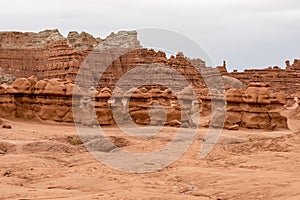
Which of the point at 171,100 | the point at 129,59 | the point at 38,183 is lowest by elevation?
the point at 38,183

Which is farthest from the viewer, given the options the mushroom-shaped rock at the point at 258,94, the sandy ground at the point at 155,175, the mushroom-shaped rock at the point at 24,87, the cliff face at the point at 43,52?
the cliff face at the point at 43,52

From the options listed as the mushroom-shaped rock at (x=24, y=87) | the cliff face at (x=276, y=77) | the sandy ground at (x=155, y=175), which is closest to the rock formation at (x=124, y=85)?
the mushroom-shaped rock at (x=24, y=87)

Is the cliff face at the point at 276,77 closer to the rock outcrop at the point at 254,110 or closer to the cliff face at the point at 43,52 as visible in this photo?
the cliff face at the point at 43,52

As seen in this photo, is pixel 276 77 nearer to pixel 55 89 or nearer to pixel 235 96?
pixel 235 96

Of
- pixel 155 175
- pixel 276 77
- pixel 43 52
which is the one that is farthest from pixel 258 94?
pixel 43 52

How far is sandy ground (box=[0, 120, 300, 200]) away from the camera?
678cm

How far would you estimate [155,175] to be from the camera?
8.61 m

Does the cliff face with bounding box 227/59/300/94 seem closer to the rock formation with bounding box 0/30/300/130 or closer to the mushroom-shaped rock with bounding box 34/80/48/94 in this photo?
the rock formation with bounding box 0/30/300/130

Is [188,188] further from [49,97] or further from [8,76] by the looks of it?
[8,76]

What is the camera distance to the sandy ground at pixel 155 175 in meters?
6.78

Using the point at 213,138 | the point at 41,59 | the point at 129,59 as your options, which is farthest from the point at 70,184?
the point at 41,59

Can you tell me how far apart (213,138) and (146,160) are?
5.06m

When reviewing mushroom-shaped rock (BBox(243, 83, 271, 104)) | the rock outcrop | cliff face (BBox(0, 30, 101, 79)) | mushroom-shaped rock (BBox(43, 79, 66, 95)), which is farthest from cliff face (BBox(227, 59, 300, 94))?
mushroom-shaped rock (BBox(43, 79, 66, 95))

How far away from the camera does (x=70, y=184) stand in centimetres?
756
